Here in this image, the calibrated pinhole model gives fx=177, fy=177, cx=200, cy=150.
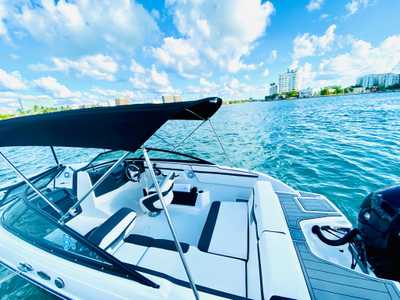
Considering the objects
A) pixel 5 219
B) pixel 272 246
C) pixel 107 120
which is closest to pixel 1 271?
pixel 5 219

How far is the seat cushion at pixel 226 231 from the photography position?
180 cm

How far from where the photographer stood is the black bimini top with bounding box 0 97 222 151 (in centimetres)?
114

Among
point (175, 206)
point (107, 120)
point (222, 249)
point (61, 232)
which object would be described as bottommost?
point (175, 206)

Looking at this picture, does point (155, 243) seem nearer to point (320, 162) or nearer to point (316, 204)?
point (316, 204)

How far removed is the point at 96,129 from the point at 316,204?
241 centimetres

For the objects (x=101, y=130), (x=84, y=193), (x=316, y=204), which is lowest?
(x=316, y=204)

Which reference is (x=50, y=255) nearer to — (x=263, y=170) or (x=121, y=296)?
(x=121, y=296)

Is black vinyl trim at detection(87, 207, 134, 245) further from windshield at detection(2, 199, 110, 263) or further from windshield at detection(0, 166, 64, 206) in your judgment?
windshield at detection(0, 166, 64, 206)

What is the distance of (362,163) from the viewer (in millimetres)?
5141

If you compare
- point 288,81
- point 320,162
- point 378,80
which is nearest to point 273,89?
point 288,81

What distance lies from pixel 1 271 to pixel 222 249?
116 inches

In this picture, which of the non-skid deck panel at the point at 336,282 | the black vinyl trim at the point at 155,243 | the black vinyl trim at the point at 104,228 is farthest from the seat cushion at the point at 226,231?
the black vinyl trim at the point at 104,228

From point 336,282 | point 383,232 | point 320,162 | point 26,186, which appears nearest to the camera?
point 336,282

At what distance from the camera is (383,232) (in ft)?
4.13
